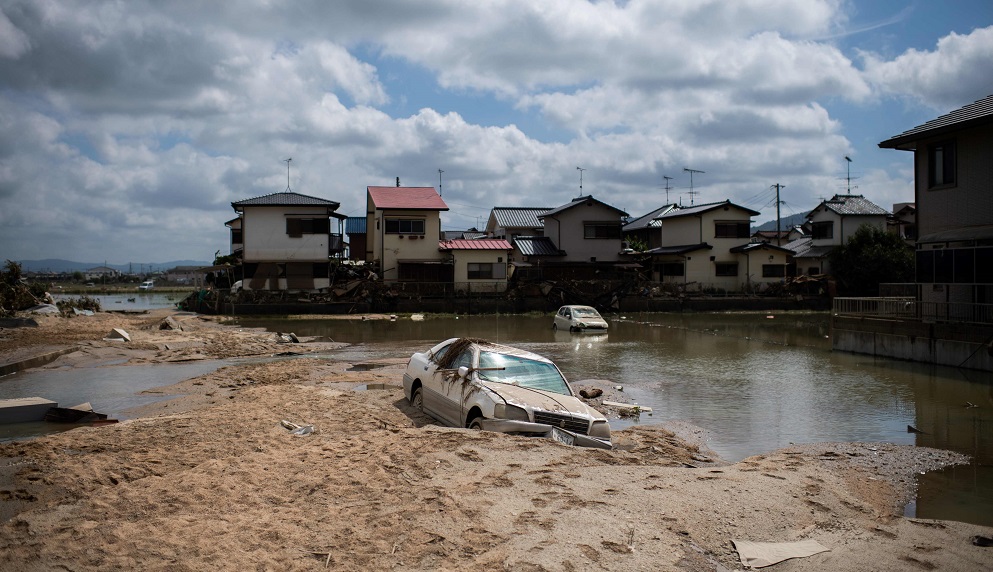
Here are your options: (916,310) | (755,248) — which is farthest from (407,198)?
(916,310)

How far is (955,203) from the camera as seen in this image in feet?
75.3

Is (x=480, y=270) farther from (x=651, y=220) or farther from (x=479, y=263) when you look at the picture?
(x=651, y=220)

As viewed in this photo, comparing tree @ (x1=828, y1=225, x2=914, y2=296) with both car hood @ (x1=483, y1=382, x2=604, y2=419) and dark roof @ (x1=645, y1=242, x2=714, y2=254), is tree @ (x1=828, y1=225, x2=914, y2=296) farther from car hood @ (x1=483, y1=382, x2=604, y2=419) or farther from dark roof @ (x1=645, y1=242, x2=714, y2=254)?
car hood @ (x1=483, y1=382, x2=604, y2=419)

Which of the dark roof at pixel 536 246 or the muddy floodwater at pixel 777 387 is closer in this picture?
the muddy floodwater at pixel 777 387

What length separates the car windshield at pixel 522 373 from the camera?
35.1 ft

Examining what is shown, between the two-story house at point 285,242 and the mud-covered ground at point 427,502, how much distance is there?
40120 millimetres

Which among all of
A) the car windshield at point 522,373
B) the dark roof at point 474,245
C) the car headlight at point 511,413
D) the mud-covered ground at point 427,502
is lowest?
the mud-covered ground at point 427,502

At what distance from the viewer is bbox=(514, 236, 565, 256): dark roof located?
55531 millimetres

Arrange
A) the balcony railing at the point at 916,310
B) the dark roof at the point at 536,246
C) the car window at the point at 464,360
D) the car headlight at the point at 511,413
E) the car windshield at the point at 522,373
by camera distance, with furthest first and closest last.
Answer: the dark roof at the point at 536,246 → the balcony railing at the point at 916,310 → the car window at the point at 464,360 → the car windshield at the point at 522,373 → the car headlight at the point at 511,413

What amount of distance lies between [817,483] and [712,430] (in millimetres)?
4308

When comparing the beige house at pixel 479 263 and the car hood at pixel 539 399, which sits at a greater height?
the beige house at pixel 479 263

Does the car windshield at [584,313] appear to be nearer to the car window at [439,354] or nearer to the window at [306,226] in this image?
the car window at [439,354]

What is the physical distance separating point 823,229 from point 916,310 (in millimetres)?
38830

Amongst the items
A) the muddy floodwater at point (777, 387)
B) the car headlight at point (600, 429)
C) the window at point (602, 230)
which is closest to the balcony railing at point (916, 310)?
the muddy floodwater at point (777, 387)
